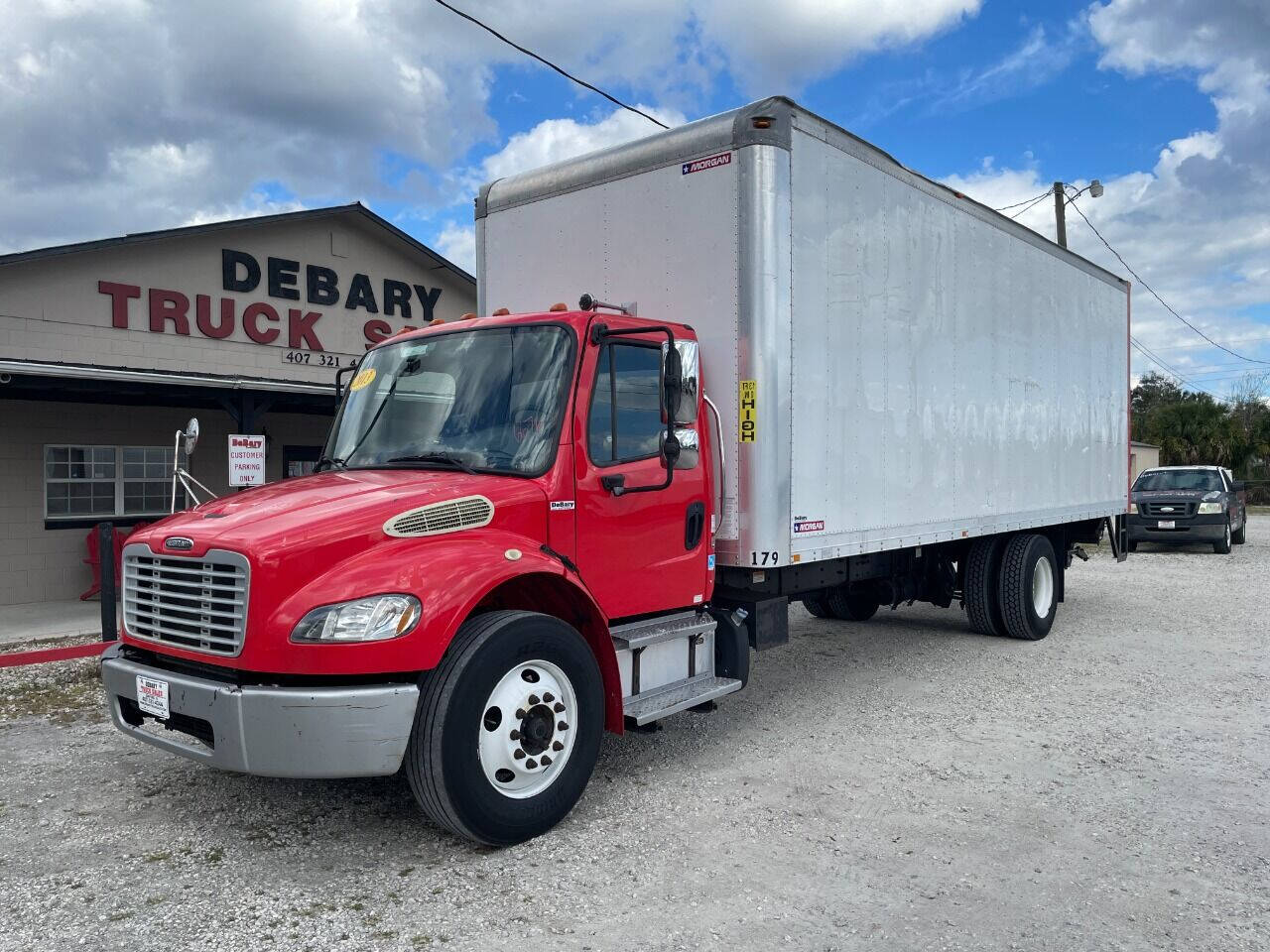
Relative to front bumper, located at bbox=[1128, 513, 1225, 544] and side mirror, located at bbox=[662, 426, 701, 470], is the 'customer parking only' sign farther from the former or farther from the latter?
front bumper, located at bbox=[1128, 513, 1225, 544]

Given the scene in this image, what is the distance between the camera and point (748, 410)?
5480 mm

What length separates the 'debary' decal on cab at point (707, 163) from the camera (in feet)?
18.3

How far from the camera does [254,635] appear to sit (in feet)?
12.4

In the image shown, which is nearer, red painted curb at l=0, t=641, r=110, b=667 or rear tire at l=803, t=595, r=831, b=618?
red painted curb at l=0, t=641, r=110, b=667

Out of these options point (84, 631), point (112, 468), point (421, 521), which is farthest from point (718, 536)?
point (112, 468)

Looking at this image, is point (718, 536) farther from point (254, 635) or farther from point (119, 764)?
point (119, 764)

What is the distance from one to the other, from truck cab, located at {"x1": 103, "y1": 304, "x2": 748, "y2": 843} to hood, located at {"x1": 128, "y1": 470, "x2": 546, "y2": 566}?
0.01 meters

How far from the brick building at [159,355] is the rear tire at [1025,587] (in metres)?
8.35

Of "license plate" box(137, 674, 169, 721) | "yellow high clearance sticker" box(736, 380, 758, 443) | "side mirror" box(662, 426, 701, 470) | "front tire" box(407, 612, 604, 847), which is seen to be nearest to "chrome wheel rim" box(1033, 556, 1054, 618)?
"yellow high clearance sticker" box(736, 380, 758, 443)

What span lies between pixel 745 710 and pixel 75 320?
11.5m

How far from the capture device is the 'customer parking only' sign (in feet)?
31.1

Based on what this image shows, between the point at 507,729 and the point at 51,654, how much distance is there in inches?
247

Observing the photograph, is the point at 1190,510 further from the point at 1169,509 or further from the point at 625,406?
the point at 625,406

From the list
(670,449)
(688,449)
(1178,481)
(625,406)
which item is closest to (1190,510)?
(1178,481)
